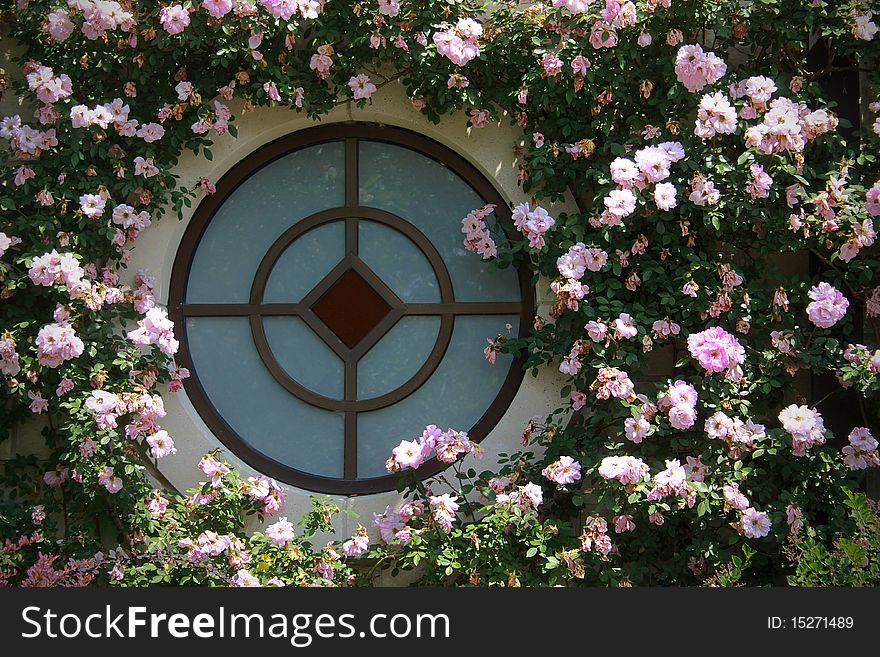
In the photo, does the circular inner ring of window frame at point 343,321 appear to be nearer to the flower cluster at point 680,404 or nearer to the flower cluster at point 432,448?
the flower cluster at point 432,448

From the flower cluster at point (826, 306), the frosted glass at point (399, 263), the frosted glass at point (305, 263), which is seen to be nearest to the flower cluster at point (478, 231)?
the frosted glass at point (399, 263)

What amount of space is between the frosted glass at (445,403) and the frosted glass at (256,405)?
14 cm

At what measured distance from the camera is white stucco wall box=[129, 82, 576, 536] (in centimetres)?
475

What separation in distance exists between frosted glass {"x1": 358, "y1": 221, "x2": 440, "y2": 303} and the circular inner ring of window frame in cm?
3

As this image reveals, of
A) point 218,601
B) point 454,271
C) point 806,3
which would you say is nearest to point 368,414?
point 454,271

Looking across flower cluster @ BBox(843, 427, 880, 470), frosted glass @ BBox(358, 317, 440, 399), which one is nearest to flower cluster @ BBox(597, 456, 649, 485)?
flower cluster @ BBox(843, 427, 880, 470)

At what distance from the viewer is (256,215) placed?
5035mm

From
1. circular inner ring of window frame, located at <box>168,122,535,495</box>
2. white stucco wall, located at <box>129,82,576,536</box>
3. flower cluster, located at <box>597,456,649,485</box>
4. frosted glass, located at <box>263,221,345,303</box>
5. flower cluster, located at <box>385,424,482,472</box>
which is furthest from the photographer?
frosted glass, located at <box>263,221,345,303</box>

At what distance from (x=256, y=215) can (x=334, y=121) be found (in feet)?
1.85

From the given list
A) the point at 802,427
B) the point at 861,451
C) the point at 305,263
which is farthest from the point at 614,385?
the point at 305,263

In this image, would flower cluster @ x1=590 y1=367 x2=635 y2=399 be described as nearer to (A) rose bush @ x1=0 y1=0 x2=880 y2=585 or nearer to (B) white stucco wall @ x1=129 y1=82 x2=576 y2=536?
(A) rose bush @ x1=0 y1=0 x2=880 y2=585

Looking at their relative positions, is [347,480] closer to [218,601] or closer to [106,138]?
[218,601]

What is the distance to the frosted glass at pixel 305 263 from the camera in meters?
4.96

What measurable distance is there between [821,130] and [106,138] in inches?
121
